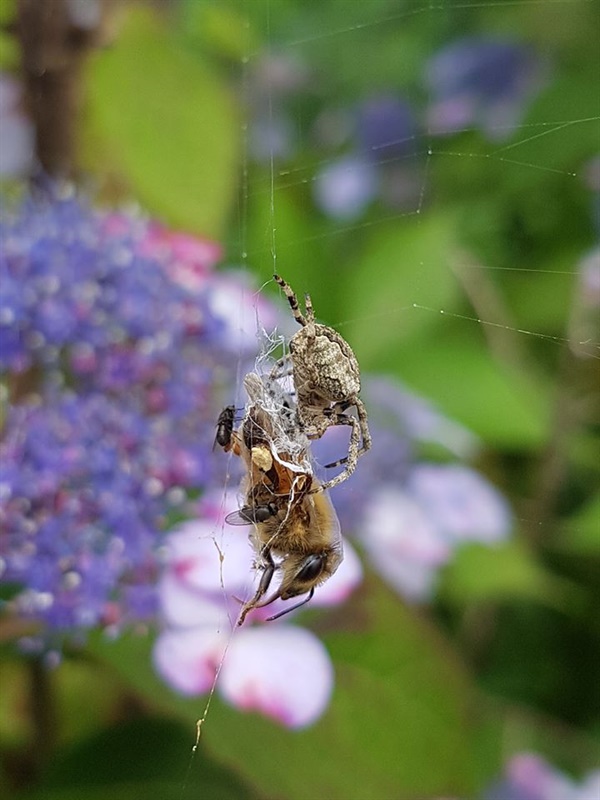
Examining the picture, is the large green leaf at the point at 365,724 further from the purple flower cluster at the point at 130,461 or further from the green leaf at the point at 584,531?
the green leaf at the point at 584,531

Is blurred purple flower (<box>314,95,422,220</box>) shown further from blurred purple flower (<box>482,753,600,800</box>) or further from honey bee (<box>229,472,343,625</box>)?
honey bee (<box>229,472,343,625</box>)

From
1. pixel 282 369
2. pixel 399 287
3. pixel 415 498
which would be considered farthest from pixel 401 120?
pixel 282 369

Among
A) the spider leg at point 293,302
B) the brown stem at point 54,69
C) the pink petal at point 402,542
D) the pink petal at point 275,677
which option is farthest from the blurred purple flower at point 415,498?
the brown stem at point 54,69

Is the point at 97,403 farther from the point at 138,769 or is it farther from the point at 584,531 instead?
the point at 584,531

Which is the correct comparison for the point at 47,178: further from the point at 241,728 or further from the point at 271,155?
the point at 241,728

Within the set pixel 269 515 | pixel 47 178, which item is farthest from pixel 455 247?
pixel 269 515

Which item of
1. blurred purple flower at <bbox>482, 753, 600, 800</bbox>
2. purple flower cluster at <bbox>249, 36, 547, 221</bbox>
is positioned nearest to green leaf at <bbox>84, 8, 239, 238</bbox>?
purple flower cluster at <bbox>249, 36, 547, 221</bbox>

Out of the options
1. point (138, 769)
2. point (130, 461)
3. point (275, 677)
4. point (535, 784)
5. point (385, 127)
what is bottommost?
point (535, 784)
